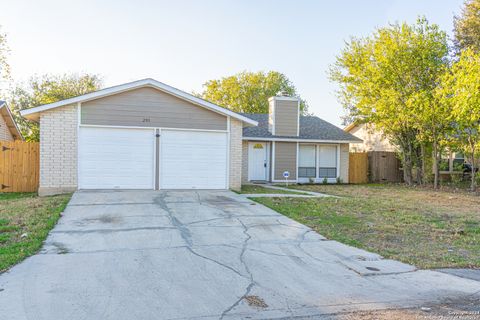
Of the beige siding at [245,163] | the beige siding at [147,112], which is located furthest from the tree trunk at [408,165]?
the beige siding at [147,112]

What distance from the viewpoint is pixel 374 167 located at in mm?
22719

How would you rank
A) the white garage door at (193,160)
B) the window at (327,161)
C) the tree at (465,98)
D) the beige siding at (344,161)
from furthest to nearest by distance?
1. the beige siding at (344,161)
2. the window at (327,161)
3. the tree at (465,98)
4. the white garage door at (193,160)

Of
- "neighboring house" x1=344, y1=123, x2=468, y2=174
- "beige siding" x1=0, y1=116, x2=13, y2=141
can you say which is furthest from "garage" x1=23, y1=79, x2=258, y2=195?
"neighboring house" x1=344, y1=123, x2=468, y2=174

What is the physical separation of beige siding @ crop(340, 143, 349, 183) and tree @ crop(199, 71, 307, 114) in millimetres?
21969

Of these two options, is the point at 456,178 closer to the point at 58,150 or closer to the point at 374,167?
the point at 374,167

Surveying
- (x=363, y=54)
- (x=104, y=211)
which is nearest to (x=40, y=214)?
(x=104, y=211)

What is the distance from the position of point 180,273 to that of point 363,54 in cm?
1739

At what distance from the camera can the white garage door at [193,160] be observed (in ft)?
44.6

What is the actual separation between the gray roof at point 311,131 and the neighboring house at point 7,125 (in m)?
11.8

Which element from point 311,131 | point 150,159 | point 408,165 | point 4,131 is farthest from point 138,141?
point 408,165

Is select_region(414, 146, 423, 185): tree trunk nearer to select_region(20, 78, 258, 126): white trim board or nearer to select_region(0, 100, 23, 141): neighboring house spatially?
select_region(20, 78, 258, 126): white trim board

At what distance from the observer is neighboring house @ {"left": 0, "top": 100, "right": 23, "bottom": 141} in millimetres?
18797

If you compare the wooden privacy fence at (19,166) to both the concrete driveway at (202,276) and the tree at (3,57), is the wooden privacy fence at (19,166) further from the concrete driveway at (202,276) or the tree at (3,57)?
the tree at (3,57)

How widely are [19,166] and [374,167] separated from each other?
18249 mm
